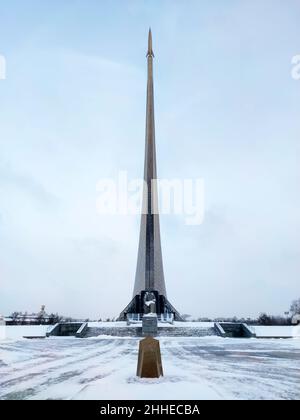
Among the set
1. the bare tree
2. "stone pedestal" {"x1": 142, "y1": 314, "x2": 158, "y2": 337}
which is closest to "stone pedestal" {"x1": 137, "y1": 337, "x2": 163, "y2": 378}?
"stone pedestal" {"x1": 142, "y1": 314, "x2": 158, "y2": 337}

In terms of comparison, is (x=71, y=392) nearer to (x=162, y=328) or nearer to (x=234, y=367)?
(x=234, y=367)

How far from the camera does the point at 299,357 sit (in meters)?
7.68

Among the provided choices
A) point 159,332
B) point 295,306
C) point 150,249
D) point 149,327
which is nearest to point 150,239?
point 150,249

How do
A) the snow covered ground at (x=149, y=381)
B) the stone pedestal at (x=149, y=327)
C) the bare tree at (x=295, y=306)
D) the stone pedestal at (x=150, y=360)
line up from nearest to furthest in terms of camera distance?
the snow covered ground at (x=149, y=381)
the stone pedestal at (x=150, y=360)
the stone pedestal at (x=149, y=327)
the bare tree at (x=295, y=306)

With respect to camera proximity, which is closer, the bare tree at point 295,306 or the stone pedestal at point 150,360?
the stone pedestal at point 150,360

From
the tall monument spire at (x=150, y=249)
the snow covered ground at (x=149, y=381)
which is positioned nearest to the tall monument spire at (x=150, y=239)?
the tall monument spire at (x=150, y=249)

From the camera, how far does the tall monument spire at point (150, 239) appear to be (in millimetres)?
26047

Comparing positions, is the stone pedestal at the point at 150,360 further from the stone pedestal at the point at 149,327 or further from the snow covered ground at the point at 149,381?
the stone pedestal at the point at 149,327

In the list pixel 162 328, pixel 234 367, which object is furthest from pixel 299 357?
pixel 162 328

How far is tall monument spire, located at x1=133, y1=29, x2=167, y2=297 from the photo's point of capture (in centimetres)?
2605

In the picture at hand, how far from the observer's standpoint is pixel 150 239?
26.5 meters

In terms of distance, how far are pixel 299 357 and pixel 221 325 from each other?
9627mm

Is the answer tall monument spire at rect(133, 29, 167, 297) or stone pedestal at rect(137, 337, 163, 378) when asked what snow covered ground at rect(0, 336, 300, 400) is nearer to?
stone pedestal at rect(137, 337, 163, 378)
